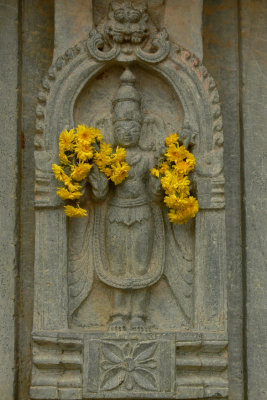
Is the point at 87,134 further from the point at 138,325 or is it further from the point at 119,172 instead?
the point at 138,325

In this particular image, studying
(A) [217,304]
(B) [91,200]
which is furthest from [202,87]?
(A) [217,304]

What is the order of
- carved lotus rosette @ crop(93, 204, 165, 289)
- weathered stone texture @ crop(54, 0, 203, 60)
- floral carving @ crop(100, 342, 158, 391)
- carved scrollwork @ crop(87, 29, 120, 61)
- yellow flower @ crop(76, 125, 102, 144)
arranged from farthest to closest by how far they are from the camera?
1. weathered stone texture @ crop(54, 0, 203, 60)
2. carved scrollwork @ crop(87, 29, 120, 61)
3. carved lotus rosette @ crop(93, 204, 165, 289)
4. yellow flower @ crop(76, 125, 102, 144)
5. floral carving @ crop(100, 342, 158, 391)

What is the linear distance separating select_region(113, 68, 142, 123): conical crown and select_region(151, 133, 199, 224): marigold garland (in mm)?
393

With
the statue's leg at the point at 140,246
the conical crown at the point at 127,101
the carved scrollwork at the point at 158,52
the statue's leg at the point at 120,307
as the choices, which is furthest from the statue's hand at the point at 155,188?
the carved scrollwork at the point at 158,52

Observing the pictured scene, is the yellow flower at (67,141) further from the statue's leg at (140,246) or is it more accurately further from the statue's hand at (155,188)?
the statue's leg at (140,246)

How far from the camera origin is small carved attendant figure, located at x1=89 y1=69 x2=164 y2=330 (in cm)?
607

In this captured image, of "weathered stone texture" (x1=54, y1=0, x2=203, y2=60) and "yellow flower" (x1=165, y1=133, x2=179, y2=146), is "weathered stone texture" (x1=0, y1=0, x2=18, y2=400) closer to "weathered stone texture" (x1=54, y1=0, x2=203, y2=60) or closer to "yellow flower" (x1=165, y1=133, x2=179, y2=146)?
"weathered stone texture" (x1=54, y1=0, x2=203, y2=60)

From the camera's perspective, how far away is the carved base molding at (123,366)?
230 inches

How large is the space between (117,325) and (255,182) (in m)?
1.76

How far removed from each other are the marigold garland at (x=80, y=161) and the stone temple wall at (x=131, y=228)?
0.42ft

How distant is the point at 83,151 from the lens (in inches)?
232

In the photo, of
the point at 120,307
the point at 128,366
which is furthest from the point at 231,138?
the point at 128,366

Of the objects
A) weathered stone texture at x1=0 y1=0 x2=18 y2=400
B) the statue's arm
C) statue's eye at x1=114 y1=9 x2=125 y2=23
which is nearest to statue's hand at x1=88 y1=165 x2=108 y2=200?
the statue's arm

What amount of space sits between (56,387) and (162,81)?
275cm
